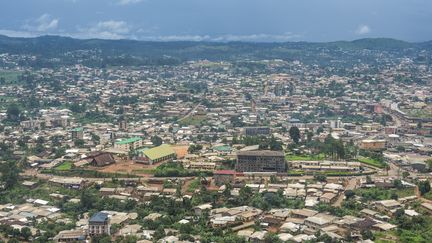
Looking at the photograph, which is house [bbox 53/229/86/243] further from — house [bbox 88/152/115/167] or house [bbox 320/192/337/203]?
house [bbox 88/152/115/167]

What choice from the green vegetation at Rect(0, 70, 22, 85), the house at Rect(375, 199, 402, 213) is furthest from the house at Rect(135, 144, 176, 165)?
the green vegetation at Rect(0, 70, 22, 85)

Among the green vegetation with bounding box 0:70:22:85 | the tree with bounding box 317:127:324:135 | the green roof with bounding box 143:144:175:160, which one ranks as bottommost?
the tree with bounding box 317:127:324:135

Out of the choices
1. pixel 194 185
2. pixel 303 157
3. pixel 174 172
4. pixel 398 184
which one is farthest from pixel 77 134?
pixel 398 184

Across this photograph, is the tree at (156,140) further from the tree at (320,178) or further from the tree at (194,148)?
the tree at (320,178)

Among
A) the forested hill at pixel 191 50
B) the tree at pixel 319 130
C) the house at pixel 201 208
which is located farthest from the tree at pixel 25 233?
the forested hill at pixel 191 50

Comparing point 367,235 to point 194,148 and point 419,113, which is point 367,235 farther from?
point 419,113
